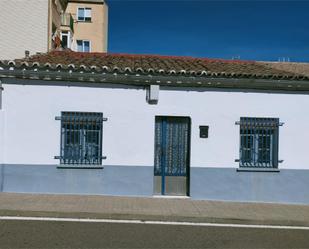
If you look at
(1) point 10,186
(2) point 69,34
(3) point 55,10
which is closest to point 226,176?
(1) point 10,186

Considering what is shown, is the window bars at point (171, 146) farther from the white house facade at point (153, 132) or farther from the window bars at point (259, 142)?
the window bars at point (259, 142)

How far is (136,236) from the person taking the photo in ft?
23.9

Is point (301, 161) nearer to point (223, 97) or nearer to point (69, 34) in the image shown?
point (223, 97)

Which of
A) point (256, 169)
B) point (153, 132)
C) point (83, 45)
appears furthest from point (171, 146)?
point (83, 45)

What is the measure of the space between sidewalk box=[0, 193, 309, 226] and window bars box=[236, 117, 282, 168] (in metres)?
1.16

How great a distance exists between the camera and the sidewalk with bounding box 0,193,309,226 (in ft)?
28.4

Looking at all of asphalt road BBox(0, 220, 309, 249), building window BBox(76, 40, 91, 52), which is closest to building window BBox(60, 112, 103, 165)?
asphalt road BBox(0, 220, 309, 249)

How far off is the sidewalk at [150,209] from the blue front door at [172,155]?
584mm

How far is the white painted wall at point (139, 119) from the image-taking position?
35.0ft

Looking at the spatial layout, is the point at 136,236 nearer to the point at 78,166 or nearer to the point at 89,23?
the point at 78,166

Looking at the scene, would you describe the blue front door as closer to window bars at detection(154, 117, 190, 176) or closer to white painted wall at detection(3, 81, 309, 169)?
window bars at detection(154, 117, 190, 176)

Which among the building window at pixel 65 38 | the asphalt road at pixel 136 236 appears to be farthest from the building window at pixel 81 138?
the building window at pixel 65 38

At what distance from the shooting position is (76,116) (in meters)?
10.8

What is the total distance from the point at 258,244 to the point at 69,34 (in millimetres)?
23517
